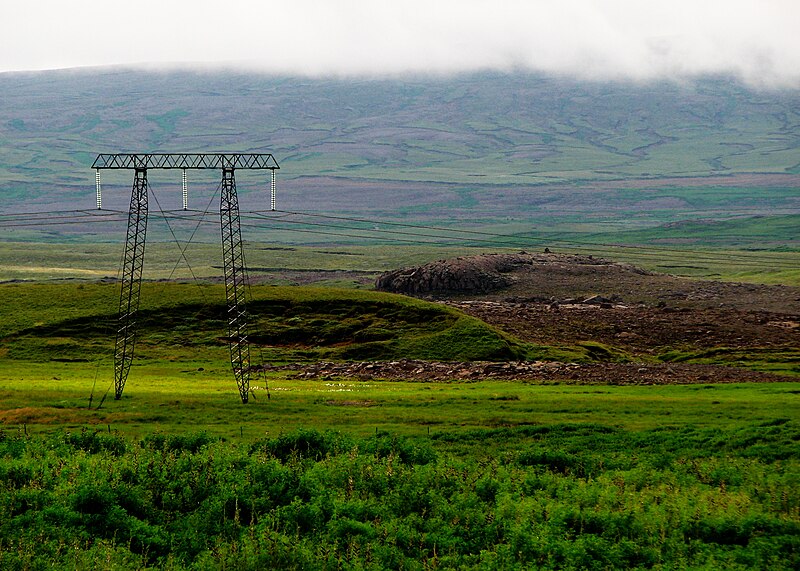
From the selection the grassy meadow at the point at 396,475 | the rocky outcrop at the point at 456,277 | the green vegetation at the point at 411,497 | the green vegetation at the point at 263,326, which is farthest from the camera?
the rocky outcrop at the point at 456,277

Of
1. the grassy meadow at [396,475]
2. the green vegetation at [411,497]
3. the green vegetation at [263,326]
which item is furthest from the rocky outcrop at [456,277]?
the green vegetation at [411,497]

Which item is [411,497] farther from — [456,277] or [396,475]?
[456,277]

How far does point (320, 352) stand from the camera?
85.1 meters

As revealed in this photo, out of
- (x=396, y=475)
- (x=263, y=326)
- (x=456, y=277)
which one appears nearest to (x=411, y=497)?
(x=396, y=475)

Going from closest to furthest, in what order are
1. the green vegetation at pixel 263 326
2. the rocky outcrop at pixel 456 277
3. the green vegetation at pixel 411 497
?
the green vegetation at pixel 411 497 < the green vegetation at pixel 263 326 < the rocky outcrop at pixel 456 277

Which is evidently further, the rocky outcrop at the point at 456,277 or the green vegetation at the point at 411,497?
the rocky outcrop at the point at 456,277

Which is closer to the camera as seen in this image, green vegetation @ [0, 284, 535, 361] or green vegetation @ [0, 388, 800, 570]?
green vegetation @ [0, 388, 800, 570]

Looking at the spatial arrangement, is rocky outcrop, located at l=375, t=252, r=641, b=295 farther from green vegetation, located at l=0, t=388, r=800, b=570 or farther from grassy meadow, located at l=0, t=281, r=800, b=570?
green vegetation, located at l=0, t=388, r=800, b=570

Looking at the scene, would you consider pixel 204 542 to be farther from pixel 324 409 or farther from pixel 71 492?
pixel 324 409

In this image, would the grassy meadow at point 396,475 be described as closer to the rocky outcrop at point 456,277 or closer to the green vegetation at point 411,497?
the green vegetation at point 411,497

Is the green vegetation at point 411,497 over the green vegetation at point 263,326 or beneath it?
over

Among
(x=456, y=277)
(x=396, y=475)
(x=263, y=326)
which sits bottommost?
(x=456, y=277)

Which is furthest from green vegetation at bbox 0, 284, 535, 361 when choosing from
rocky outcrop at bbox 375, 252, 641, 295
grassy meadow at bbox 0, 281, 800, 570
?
rocky outcrop at bbox 375, 252, 641, 295

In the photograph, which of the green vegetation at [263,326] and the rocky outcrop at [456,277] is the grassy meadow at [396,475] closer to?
the green vegetation at [263,326]
